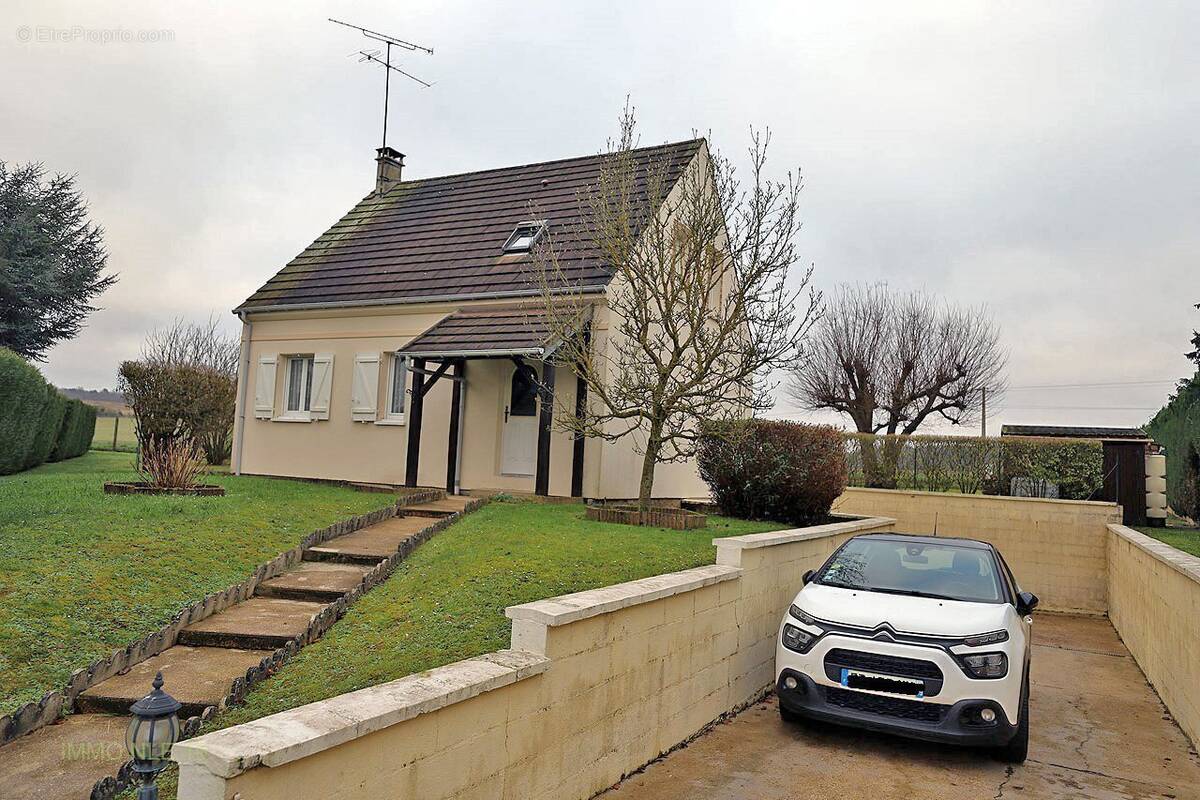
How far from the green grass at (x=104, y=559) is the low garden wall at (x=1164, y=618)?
8639mm

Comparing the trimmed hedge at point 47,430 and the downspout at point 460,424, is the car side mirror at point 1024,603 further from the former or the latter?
the trimmed hedge at point 47,430

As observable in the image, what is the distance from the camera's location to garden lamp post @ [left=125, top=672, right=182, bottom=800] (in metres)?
2.98

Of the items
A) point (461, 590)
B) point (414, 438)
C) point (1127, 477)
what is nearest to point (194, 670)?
point (461, 590)

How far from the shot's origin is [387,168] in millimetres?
22031

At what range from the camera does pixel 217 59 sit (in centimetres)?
1209

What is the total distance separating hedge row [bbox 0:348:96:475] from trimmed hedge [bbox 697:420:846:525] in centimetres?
1399

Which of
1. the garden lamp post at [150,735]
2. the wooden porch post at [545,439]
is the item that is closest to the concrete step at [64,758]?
the garden lamp post at [150,735]

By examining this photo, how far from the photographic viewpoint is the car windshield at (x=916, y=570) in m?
7.23

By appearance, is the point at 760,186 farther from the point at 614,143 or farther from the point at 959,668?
the point at 959,668

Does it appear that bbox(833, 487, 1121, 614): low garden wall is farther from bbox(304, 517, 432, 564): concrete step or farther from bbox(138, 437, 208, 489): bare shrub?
bbox(138, 437, 208, 489): bare shrub

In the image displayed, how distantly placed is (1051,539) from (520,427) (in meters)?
10.5

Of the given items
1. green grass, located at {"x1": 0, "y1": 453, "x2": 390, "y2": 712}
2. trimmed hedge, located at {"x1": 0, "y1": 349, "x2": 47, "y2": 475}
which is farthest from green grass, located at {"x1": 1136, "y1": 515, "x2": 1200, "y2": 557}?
trimmed hedge, located at {"x1": 0, "y1": 349, "x2": 47, "y2": 475}

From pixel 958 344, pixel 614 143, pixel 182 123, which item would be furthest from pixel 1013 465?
pixel 182 123

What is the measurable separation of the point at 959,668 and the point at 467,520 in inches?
273
